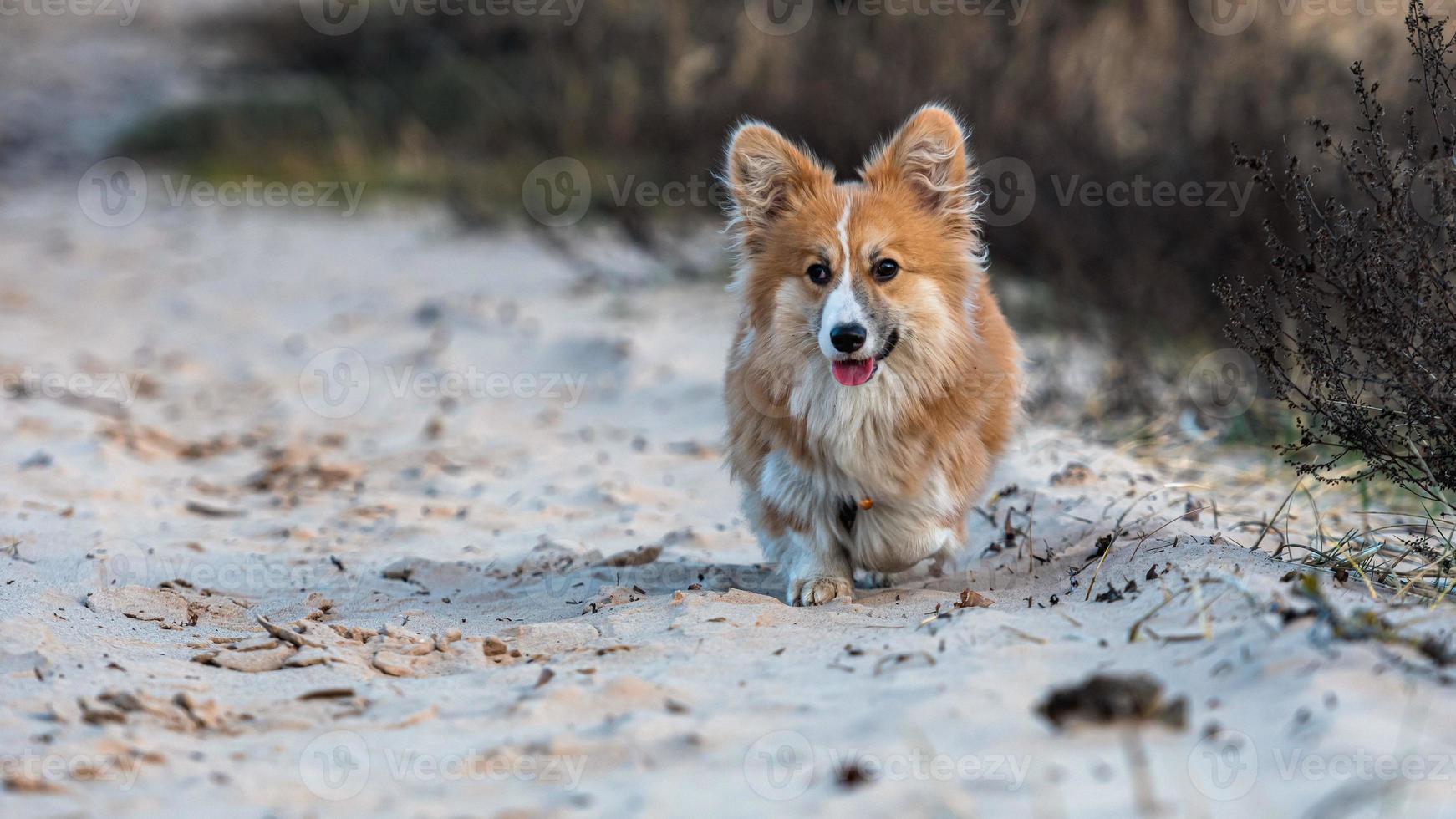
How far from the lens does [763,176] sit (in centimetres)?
452

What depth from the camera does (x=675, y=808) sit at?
2.52m

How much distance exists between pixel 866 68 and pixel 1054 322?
2.31 m

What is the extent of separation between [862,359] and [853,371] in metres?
0.05

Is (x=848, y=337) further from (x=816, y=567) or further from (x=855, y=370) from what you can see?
(x=816, y=567)

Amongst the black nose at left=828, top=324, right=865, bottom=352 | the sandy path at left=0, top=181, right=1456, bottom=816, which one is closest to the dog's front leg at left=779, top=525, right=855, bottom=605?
the sandy path at left=0, top=181, right=1456, bottom=816

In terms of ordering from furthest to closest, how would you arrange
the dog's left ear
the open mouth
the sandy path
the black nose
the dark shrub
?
1. the dog's left ear
2. the open mouth
3. the black nose
4. the dark shrub
5. the sandy path

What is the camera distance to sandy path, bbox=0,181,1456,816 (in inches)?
102

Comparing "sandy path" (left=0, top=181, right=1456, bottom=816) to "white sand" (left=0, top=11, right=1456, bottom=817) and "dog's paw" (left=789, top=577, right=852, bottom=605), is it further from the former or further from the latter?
"dog's paw" (left=789, top=577, right=852, bottom=605)

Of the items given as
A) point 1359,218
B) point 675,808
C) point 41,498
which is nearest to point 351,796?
point 675,808

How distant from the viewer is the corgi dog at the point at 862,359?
425 cm

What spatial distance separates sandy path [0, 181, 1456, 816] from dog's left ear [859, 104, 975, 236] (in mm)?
1232

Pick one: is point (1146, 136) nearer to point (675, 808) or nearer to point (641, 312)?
point (641, 312)

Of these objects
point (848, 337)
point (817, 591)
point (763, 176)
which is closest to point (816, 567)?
point (817, 591)

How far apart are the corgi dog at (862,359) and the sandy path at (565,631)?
1.06 ft
